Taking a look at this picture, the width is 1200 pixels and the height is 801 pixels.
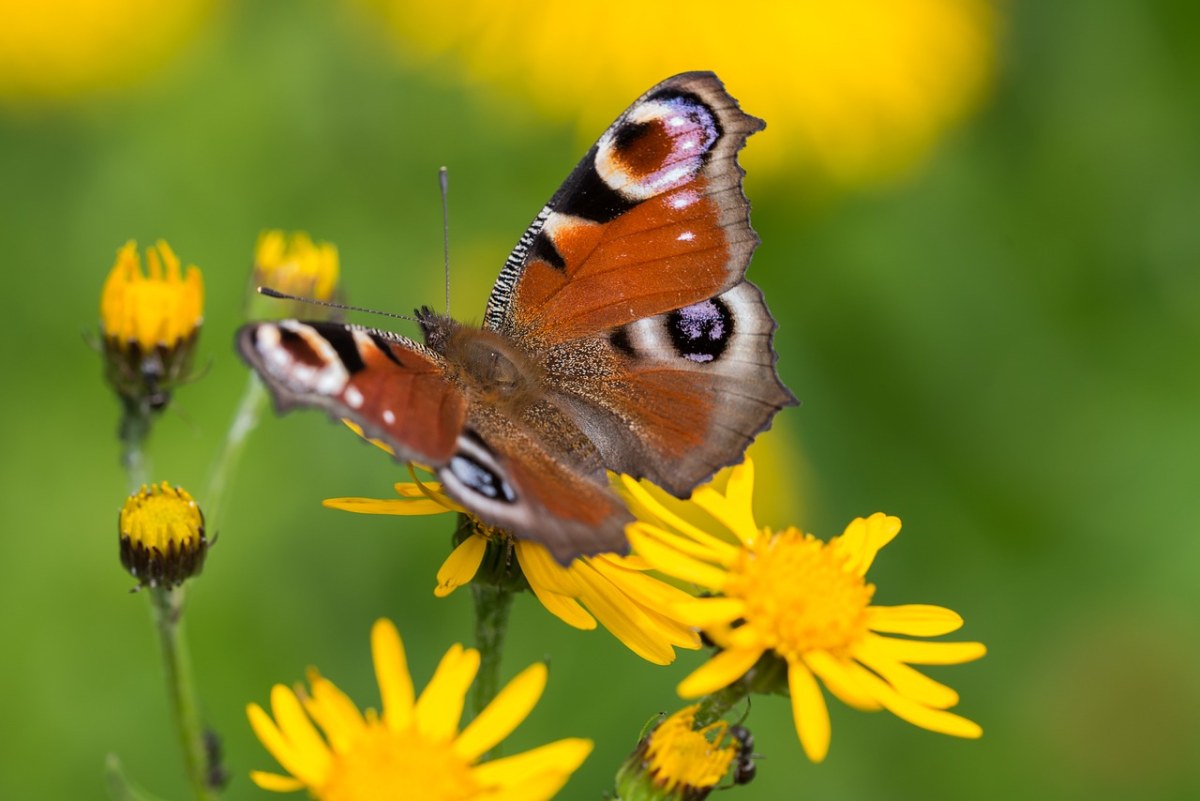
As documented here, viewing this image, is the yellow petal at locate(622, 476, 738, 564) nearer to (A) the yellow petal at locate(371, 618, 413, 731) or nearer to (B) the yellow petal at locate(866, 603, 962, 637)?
(B) the yellow petal at locate(866, 603, 962, 637)

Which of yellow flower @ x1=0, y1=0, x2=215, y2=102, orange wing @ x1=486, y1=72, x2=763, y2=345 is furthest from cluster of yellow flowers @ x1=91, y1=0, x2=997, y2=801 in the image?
yellow flower @ x1=0, y1=0, x2=215, y2=102

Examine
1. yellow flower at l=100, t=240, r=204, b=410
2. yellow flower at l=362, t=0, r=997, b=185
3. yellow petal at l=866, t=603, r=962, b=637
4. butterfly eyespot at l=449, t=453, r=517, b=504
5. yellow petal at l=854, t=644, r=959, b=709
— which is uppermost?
yellow flower at l=362, t=0, r=997, b=185

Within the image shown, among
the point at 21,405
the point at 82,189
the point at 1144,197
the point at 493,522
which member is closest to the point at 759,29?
the point at 1144,197

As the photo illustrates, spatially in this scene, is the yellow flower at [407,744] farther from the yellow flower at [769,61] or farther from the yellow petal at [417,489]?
the yellow flower at [769,61]

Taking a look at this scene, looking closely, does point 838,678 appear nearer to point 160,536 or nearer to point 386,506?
point 386,506

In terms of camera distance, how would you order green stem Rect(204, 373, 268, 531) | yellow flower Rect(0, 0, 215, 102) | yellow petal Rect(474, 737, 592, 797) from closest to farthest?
yellow petal Rect(474, 737, 592, 797) → green stem Rect(204, 373, 268, 531) → yellow flower Rect(0, 0, 215, 102)

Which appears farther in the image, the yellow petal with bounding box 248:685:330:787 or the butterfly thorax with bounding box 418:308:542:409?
the butterfly thorax with bounding box 418:308:542:409

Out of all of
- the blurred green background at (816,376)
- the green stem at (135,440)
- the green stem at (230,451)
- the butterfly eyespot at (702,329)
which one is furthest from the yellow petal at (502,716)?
the blurred green background at (816,376)
